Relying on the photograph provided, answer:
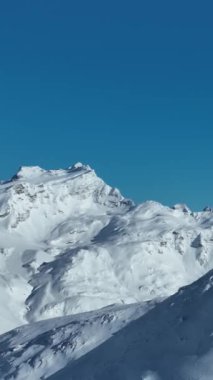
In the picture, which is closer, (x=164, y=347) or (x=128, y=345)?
(x=164, y=347)

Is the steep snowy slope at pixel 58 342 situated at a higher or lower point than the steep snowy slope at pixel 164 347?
higher

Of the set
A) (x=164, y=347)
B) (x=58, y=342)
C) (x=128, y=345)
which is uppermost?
(x=58, y=342)

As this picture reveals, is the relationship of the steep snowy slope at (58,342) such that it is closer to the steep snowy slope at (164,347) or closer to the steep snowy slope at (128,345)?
the steep snowy slope at (128,345)

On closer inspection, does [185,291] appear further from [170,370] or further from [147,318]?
[170,370]

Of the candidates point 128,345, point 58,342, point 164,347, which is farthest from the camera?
point 58,342

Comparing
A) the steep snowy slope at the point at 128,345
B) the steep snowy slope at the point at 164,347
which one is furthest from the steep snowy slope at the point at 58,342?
the steep snowy slope at the point at 164,347

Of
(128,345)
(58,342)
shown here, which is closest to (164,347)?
(128,345)

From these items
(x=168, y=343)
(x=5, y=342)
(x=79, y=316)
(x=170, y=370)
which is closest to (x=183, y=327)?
(x=168, y=343)

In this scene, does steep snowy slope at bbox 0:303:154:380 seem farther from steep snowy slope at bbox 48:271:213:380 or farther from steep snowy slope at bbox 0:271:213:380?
steep snowy slope at bbox 48:271:213:380

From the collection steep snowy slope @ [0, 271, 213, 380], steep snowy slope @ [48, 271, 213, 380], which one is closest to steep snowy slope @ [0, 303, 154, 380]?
steep snowy slope @ [0, 271, 213, 380]

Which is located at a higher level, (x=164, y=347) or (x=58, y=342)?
(x=58, y=342)

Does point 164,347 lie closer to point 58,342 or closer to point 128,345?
point 128,345

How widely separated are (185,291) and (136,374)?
582 inches

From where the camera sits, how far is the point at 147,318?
72688 millimetres
